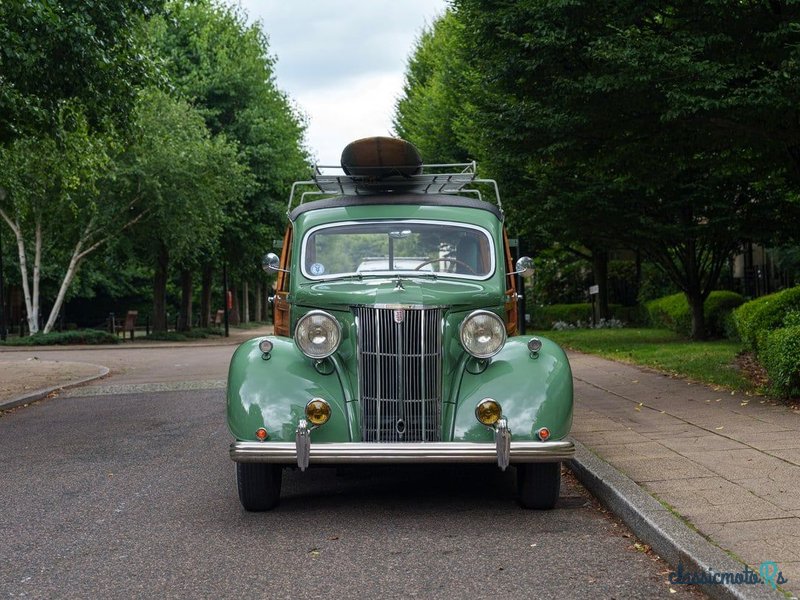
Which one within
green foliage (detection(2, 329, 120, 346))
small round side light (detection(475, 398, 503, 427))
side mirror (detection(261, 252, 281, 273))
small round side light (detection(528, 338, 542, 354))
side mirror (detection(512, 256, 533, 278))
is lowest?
small round side light (detection(475, 398, 503, 427))

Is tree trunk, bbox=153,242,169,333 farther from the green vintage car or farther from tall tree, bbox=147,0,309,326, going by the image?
the green vintage car

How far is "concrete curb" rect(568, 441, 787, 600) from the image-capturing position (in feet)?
14.3

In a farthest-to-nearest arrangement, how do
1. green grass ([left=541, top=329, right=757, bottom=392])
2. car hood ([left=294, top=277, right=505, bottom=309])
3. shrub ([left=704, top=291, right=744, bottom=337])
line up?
shrub ([left=704, top=291, right=744, bottom=337]) → green grass ([left=541, top=329, right=757, bottom=392]) → car hood ([left=294, top=277, right=505, bottom=309])

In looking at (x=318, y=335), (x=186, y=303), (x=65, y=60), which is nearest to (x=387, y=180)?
(x=318, y=335)

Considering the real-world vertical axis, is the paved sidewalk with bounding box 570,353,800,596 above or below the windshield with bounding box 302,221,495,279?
below

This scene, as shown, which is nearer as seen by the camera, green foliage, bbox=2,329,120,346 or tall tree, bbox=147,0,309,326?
green foliage, bbox=2,329,120,346

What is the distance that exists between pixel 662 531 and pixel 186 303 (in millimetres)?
36772

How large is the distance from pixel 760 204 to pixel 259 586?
18.0 m

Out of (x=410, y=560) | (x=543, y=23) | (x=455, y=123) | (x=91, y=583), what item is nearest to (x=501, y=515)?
(x=410, y=560)

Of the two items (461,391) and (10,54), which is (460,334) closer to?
(461,391)

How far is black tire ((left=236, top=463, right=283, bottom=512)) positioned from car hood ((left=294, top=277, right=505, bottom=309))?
1231 mm

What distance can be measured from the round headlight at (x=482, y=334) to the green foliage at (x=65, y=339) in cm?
2699

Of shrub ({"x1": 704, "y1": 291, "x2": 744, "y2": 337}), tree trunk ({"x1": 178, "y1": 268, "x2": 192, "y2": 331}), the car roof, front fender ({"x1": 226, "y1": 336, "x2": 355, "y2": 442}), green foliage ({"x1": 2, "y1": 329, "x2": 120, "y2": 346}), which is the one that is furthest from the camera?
tree trunk ({"x1": 178, "y1": 268, "x2": 192, "y2": 331})

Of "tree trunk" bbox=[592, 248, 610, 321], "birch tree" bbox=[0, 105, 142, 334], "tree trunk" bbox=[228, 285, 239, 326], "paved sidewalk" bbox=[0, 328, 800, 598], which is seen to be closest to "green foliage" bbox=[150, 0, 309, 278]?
"birch tree" bbox=[0, 105, 142, 334]
